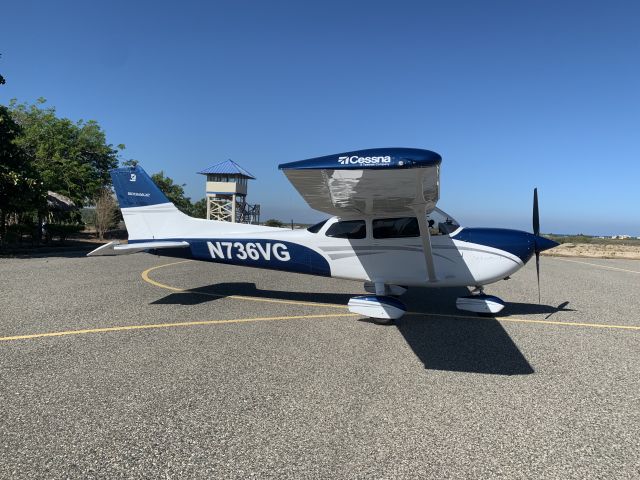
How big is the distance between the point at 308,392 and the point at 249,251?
4.68m

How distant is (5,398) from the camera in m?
3.62

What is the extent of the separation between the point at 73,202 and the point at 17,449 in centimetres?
3166

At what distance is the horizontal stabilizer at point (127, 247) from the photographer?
272 inches

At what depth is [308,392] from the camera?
12.7 ft

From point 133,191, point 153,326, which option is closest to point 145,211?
point 133,191

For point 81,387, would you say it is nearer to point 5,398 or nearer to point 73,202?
point 5,398

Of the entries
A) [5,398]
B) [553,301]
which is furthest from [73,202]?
[553,301]

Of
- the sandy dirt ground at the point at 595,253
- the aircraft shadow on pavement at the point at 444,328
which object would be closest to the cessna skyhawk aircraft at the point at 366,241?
the aircraft shadow on pavement at the point at 444,328

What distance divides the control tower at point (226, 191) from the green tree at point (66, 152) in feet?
31.2

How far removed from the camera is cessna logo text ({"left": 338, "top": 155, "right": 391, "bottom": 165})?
392 centimetres

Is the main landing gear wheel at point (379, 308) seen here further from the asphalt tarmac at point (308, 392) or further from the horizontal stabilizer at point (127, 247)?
the horizontal stabilizer at point (127, 247)

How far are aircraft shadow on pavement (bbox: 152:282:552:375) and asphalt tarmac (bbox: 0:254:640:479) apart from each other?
5cm

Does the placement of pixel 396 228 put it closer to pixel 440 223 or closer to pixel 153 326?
pixel 440 223

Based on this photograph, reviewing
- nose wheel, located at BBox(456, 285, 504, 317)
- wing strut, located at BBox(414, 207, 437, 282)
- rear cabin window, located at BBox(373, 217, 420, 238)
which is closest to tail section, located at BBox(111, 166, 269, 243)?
rear cabin window, located at BBox(373, 217, 420, 238)
